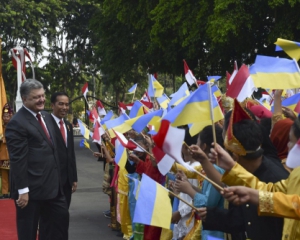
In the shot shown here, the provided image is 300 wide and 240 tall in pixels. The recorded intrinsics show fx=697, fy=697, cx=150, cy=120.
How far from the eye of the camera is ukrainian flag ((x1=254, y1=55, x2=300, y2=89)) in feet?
17.4

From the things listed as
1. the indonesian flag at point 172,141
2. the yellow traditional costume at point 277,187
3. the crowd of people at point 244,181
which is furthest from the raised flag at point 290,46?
the yellow traditional costume at point 277,187

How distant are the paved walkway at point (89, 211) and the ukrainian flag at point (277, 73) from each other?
461 cm

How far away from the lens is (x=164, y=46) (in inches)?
899

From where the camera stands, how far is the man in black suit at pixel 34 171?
647 cm

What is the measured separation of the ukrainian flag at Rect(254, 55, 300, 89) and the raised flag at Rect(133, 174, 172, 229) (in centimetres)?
138

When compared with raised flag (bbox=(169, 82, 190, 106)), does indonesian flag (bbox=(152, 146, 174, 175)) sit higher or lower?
lower

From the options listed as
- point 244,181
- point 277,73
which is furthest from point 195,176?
point 244,181

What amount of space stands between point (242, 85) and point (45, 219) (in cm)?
253

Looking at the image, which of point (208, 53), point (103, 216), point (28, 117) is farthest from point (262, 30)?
point (28, 117)

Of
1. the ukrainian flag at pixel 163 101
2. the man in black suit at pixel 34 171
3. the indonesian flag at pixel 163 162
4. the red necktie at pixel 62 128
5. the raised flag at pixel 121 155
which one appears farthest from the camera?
the ukrainian flag at pixel 163 101

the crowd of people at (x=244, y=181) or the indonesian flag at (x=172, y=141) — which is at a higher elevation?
the indonesian flag at (x=172, y=141)

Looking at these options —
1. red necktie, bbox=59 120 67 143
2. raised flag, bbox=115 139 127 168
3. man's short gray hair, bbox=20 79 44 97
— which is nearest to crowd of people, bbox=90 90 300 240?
raised flag, bbox=115 139 127 168

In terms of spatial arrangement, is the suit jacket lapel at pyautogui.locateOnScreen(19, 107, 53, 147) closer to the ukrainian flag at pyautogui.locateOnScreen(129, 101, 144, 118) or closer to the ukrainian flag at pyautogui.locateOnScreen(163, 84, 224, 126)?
the ukrainian flag at pyautogui.locateOnScreen(129, 101, 144, 118)

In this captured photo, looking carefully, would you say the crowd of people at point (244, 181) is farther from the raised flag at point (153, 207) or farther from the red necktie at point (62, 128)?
the red necktie at point (62, 128)
